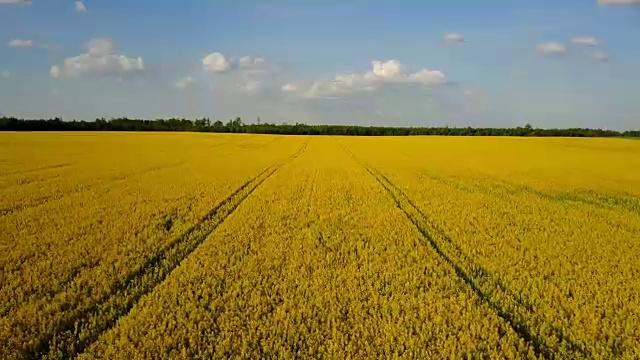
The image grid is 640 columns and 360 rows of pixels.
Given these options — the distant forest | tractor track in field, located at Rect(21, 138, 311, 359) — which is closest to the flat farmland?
tractor track in field, located at Rect(21, 138, 311, 359)

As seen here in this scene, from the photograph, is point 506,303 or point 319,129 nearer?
point 506,303

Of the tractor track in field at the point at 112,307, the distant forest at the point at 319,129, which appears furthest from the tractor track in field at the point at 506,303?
the distant forest at the point at 319,129

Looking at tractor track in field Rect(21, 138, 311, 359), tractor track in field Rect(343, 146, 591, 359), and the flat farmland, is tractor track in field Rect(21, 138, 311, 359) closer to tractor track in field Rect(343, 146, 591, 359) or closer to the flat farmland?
the flat farmland

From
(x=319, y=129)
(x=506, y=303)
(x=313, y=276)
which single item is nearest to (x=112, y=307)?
(x=313, y=276)

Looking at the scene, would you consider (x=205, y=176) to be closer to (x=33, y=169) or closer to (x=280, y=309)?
(x=33, y=169)

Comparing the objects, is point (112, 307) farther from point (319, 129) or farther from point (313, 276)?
point (319, 129)

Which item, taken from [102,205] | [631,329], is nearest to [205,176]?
[102,205]
